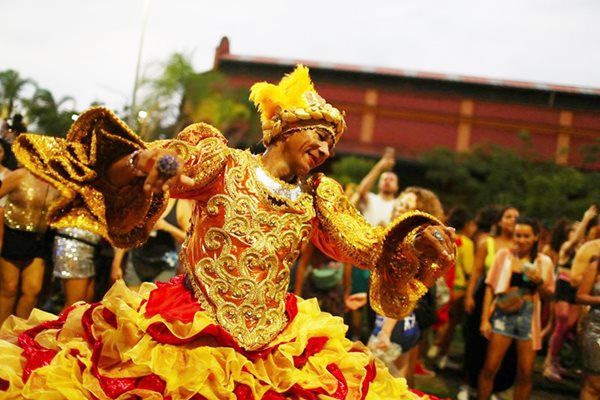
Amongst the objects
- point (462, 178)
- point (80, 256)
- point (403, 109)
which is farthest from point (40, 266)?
point (403, 109)

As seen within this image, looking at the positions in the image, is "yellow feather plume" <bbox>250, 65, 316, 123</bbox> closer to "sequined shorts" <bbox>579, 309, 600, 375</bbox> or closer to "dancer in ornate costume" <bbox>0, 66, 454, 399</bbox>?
"dancer in ornate costume" <bbox>0, 66, 454, 399</bbox>

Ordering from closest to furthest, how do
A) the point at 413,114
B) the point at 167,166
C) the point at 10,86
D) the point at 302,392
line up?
the point at 167,166
the point at 302,392
the point at 10,86
the point at 413,114

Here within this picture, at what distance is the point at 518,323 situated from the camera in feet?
19.2

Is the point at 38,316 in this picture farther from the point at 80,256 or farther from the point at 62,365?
the point at 80,256

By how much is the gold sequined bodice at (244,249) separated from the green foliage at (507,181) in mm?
7619

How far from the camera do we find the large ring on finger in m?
2.20

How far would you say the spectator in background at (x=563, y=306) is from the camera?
25.8 ft

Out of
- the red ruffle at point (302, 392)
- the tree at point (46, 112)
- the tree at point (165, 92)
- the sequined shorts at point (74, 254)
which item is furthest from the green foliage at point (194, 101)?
the red ruffle at point (302, 392)

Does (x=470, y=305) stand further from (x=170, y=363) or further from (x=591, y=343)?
(x=170, y=363)

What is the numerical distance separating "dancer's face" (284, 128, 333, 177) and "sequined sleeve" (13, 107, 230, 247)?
83 cm

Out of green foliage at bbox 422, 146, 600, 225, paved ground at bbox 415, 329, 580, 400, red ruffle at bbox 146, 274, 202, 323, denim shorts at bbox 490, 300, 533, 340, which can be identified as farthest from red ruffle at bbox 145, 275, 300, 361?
green foliage at bbox 422, 146, 600, 225

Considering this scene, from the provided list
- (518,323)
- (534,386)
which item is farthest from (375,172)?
(534,386)

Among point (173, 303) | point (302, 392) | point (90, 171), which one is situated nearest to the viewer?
point (90, 171)

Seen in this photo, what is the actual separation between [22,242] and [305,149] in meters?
3.60
